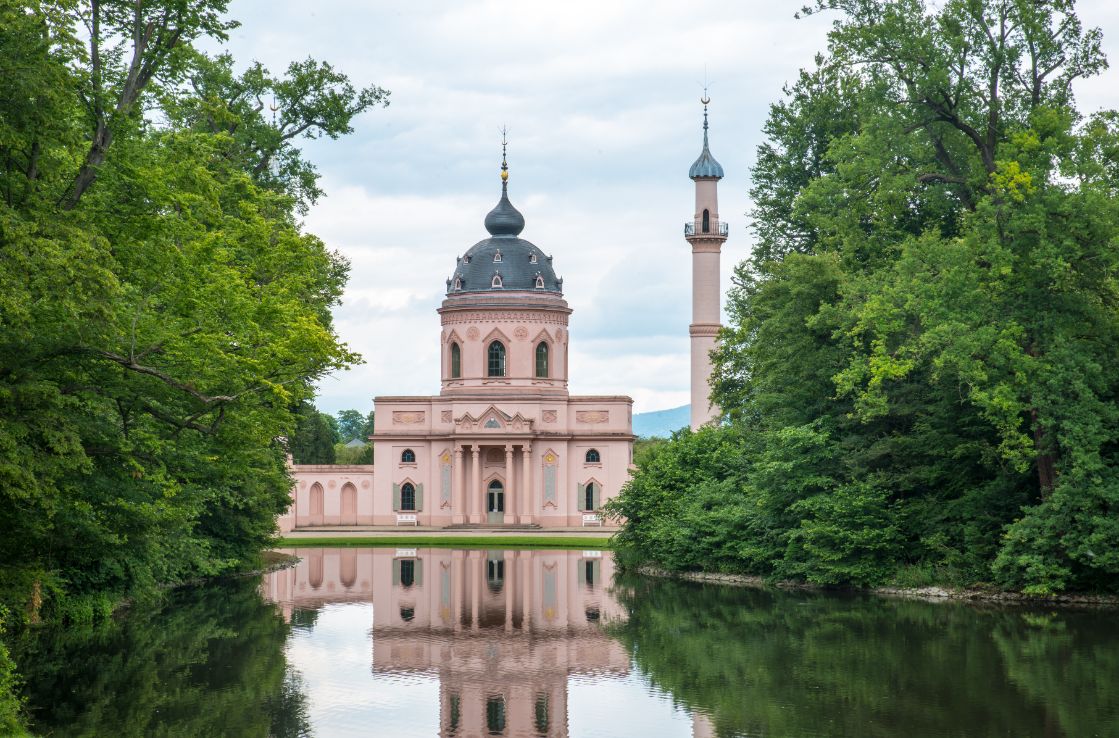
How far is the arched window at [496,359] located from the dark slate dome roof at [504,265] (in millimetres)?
2865

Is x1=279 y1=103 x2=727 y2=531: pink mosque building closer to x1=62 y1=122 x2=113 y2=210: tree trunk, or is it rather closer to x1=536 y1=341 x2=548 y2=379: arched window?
x1=536 y1=341 x2=548 y2=379: arched window

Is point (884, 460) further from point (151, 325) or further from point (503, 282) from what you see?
point (503, 282)

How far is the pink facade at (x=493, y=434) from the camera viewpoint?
69062 millimetres

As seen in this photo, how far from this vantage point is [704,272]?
2484 inches

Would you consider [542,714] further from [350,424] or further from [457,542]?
[350,424]

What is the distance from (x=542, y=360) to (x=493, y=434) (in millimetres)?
4988

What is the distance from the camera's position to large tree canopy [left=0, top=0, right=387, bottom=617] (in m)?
15.0

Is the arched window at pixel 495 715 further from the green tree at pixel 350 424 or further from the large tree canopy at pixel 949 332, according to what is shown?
the green tree at pixel 350 424

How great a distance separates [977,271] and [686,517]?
11092 mm

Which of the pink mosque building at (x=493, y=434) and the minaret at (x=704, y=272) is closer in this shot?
the minaret at (x=704, y=272)

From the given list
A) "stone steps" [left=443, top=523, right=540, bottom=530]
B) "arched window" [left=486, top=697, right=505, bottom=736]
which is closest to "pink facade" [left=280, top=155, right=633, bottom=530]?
"stone steps" [left=443, top=523, right=540, bottom=530]

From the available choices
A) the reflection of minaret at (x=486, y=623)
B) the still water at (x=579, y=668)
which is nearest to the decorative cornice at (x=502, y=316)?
the reflection of minaret at (x=486, y=623)

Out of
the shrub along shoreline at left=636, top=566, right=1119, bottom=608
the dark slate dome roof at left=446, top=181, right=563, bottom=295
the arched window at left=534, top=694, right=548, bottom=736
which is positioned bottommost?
the arched window at left=534, top=694, right=548, bottom=736

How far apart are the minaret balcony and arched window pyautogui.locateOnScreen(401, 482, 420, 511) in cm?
1938
